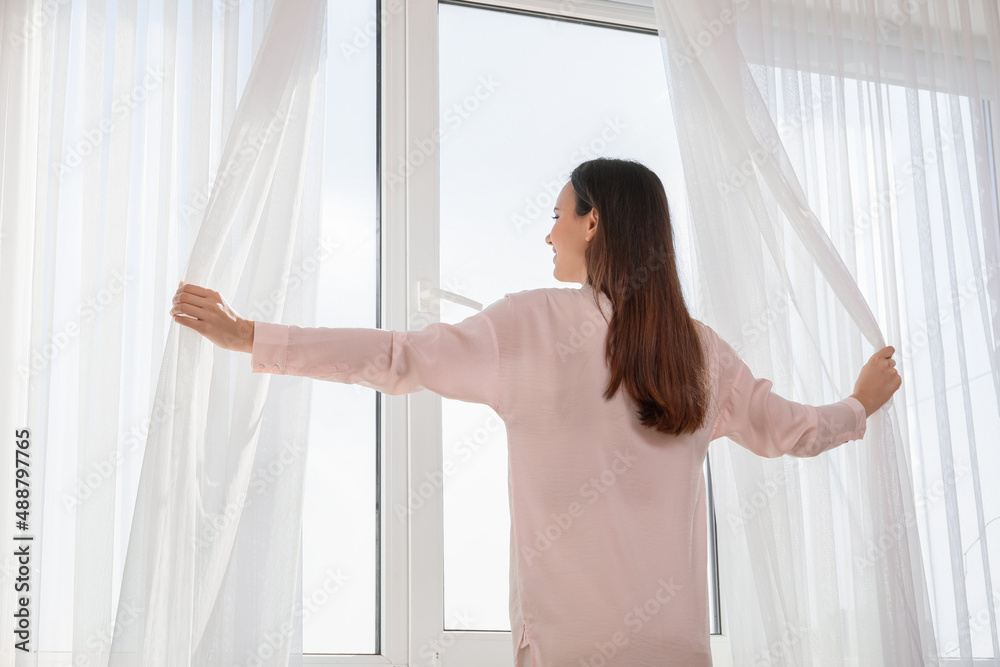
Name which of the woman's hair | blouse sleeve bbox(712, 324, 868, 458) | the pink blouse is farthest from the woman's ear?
blouse sleeve bbox(712, 324, 868, 458)

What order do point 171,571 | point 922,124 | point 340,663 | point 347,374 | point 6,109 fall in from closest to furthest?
point 347,374 → point 171,571 → point 6,109 → point 340,663 → point 922,124

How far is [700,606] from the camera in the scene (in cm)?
139

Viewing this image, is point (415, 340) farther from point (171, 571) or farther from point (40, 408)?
point (40, 408)

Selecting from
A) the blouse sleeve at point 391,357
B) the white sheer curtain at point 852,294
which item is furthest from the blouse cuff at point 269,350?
the white sheer curtain at point 852,294

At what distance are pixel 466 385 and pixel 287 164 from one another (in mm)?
539

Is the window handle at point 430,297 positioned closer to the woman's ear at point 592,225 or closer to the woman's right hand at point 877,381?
the woman's ear at point 592,225

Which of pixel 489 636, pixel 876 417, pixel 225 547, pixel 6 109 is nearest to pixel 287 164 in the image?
pixel 6 109

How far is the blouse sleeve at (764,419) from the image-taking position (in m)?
1.60

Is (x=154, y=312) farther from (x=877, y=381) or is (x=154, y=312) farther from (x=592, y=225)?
(x=877, y=381)

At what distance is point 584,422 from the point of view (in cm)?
139

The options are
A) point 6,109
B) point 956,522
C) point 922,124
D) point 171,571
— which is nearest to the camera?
point 171,571


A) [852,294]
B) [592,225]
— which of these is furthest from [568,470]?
[852,294]

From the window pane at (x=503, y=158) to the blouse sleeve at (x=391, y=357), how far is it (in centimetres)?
56

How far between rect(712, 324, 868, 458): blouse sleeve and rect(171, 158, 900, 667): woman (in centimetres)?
9
